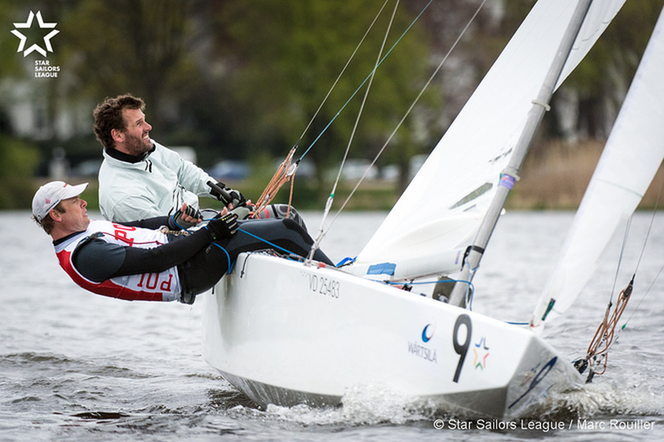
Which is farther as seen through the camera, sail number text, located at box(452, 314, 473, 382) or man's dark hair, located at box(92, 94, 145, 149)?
man's dark hair, located at box(92, 94, 145, 149)

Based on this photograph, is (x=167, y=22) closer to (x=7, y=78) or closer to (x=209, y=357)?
(x=7, y=78)

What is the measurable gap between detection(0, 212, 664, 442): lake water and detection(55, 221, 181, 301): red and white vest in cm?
53

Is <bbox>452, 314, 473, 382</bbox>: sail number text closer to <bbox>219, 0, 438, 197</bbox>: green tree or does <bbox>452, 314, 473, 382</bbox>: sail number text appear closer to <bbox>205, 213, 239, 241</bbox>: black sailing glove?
<bbox>205, 213, 239, 241</bbox>: black sailing glove

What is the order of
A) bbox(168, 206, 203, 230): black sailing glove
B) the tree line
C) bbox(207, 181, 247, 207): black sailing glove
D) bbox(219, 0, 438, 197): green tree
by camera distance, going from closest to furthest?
bbox(168, 206, 203, 230): black sailing glove, bbox(207, 181, 247, 207): black sailing glove, the tree line, bbox(219, 0, 438, 197): green tree

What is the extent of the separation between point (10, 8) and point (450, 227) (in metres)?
18.6

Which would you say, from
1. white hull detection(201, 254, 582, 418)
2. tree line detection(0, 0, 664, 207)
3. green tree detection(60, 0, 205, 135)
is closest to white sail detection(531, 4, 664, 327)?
white hull detection(201, 254, 582, 418)

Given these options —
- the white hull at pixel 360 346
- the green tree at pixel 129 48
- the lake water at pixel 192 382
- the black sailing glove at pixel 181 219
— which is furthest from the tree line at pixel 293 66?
the white hull at pixel 360 346

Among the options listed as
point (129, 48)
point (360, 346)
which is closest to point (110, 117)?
point (360, 346)

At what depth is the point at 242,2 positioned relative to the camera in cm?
2236

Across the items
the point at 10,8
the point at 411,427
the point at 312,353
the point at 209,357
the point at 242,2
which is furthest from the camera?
the point at 242,2

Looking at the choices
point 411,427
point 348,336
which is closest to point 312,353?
point 348,336

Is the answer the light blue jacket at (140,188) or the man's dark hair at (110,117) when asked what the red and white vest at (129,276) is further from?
the man's dark hair at (110,117)

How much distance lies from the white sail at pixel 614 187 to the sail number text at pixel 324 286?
728mm

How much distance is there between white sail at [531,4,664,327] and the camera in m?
2.89
